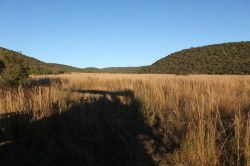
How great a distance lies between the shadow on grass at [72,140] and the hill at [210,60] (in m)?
44.6

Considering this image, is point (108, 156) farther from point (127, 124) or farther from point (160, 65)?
point (160, 65)

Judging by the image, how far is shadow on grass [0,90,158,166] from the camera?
453 cm

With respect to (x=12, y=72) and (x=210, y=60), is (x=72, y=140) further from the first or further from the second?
(x=210, y=60)

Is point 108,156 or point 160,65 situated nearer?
point 108,156

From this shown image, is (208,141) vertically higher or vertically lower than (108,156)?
higher

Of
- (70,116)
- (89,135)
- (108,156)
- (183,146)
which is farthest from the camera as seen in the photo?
(70,116)

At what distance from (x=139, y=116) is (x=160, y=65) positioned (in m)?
68.5

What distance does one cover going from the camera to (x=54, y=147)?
4.87 metres

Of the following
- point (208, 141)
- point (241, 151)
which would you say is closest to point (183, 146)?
point (208, 141)

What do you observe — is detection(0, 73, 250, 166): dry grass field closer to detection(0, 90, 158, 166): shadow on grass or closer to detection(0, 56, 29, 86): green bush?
detection(0, 90, 158, 166): shadow on grass

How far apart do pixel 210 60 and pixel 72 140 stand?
62.5 meters

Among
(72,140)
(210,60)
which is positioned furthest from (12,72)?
(210,60)

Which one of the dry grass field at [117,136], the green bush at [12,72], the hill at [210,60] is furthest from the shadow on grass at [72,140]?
the hill at [210,60]

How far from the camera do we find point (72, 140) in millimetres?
5324
